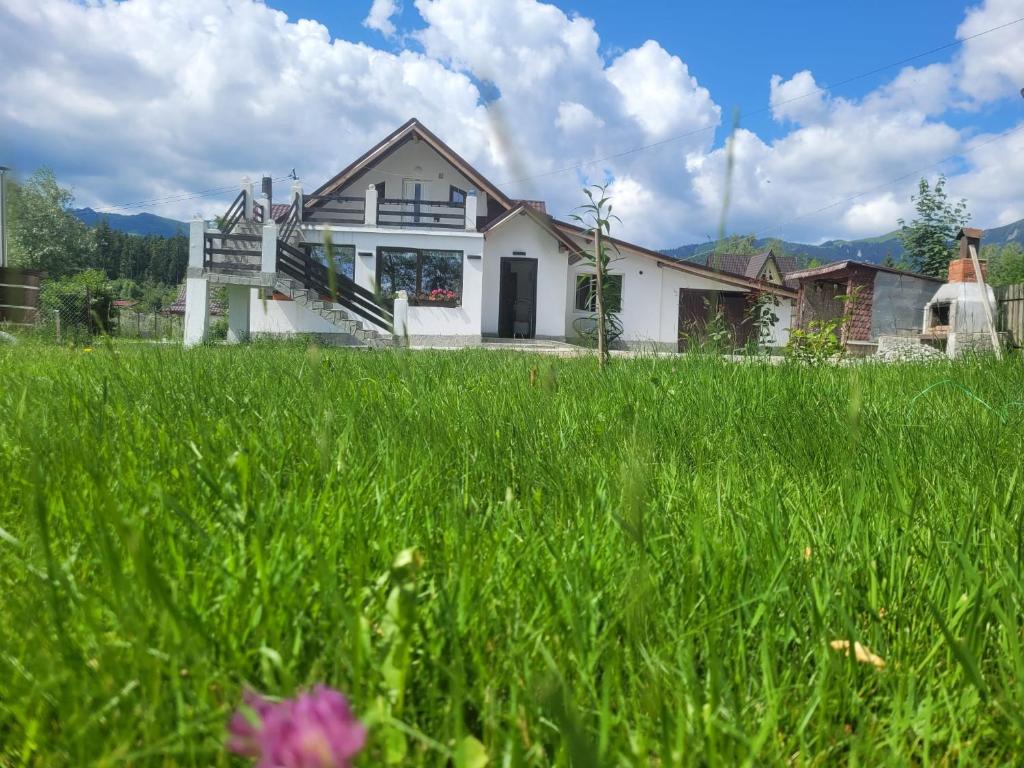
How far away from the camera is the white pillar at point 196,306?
15.6 metres

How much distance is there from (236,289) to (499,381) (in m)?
17.3

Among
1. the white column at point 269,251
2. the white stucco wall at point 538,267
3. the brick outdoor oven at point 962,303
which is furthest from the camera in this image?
the white stucco wall at point 538,267

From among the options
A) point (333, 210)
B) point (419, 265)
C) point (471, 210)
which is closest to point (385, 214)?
point (333, 210)

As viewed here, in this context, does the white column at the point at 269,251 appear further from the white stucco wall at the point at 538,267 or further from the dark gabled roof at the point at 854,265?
the dark gabled roof at the point at 854,265

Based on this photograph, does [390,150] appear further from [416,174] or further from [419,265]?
[419,265]

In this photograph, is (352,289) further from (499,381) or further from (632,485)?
(632,485)

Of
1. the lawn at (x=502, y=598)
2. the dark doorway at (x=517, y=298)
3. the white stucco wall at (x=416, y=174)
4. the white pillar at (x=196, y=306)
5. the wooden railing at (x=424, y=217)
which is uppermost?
the white stucco wall at (x=416, y=174)

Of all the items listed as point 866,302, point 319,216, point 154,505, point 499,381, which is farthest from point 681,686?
point 866,302

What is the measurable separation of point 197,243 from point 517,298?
1097cm

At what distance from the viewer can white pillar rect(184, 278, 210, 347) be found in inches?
612

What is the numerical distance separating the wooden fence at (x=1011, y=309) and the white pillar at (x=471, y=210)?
1374 centimetres

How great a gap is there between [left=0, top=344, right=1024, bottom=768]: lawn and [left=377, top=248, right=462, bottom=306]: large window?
20148 mm

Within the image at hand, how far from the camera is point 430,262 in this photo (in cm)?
2195

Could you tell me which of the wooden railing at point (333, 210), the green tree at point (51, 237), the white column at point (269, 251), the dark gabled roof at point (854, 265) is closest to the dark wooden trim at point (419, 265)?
the wooden railing at point (333, 210)
